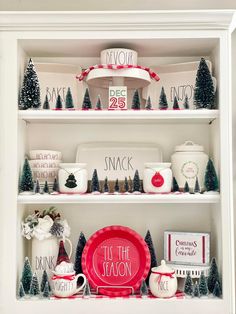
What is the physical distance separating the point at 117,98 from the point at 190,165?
1.34 ft

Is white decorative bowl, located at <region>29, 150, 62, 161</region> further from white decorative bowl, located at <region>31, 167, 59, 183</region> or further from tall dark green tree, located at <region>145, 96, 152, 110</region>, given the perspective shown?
tall dark green tree, located at <region>145, 96, 152, 110</region>

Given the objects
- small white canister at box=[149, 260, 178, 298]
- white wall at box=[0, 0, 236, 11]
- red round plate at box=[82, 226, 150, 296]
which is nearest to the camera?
small white canister at box=[149, 260, 178, 298]

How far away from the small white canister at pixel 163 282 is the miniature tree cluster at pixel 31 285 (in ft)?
1.38

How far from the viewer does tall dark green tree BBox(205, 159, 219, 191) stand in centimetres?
190

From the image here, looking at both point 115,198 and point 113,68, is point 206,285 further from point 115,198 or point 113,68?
point 113,68

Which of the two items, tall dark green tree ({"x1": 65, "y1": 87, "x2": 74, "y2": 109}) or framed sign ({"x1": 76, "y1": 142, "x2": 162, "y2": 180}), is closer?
tall dark green tree ({"x1": 65, "y1": 87, "x2": 74, "y2": 109})

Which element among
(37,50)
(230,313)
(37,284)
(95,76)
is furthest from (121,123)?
(230,313)

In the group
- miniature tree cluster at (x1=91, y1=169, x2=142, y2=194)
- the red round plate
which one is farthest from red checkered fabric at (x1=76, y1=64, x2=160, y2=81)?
the red round plate

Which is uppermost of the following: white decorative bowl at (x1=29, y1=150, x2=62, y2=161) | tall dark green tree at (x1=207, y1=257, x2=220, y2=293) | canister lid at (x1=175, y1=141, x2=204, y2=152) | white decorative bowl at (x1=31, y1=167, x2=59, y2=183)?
canister lid at (x1=175, y1=141, x2=204, y2=152)

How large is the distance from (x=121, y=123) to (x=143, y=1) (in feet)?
1.95

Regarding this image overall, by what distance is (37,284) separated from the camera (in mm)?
1879

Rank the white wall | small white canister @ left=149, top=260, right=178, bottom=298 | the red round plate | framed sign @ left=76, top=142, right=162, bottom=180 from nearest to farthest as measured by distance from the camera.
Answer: small white canister @ left=149, top=260, right=178, bottom=298
the red round plate
framed sign @ left=76, top=142, right=162, bottom=180
the white wall

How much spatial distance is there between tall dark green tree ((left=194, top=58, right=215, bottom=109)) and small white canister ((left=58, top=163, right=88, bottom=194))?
0.54 metres

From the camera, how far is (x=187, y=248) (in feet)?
6.45
